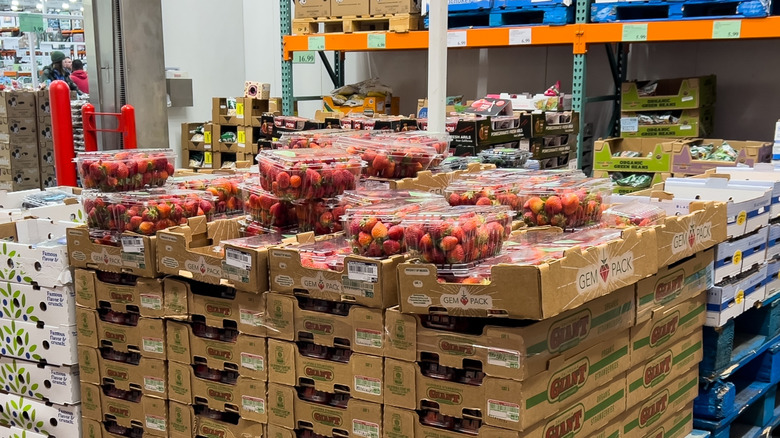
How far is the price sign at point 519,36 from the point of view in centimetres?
578

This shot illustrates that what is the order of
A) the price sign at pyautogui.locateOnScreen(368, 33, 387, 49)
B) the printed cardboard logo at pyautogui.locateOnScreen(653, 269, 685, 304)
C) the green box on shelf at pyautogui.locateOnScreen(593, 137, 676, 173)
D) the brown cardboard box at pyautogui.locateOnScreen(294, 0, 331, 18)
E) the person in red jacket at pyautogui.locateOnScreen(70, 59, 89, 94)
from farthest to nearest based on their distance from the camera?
the person in red jacket at pyautogui.locateOnScreen(70, 59, 89, 94)
the brown cardboard box at pyautogui.locateOnScreen(294, 0, 331, 18)
the price sign at pyautogui.locateOnScreen(368, 33, 387, 49)
the green box on shelf at pyautogui.locateOnScreen(593, 137, 676, 173)
the printed cardboard logo at pyautogui.locateOnScreen(653, 269, 685, 304)

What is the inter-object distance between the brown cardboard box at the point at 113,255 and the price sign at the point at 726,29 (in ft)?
12.7

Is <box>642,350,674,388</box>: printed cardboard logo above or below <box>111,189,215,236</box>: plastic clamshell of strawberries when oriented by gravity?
below

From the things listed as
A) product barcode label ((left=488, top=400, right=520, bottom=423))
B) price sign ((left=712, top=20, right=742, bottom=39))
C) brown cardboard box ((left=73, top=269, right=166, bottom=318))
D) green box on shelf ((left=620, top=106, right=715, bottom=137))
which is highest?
price sign ((left=712, top=20, right=742, bottom=39))

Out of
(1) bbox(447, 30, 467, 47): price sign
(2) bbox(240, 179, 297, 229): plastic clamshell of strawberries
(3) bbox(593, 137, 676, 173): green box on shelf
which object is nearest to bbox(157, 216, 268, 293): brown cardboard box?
(2) bbox(240, 179, 297, 229): plastic clamshell of strawberries

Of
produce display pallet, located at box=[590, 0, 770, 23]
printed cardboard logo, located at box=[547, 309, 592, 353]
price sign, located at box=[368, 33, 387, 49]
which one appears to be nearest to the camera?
Result: printed cardboard logo, located at box=[547, 309, 592, 353]

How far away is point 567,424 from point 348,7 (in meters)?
4.98

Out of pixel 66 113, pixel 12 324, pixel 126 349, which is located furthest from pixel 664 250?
pixel 66 113

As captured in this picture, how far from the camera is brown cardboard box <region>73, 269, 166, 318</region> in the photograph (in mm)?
2533

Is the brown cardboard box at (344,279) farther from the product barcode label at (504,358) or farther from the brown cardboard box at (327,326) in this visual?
the product barcode label at (504,358)

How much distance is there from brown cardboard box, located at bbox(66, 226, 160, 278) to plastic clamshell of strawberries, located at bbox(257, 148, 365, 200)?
41cm

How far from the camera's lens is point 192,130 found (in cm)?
808

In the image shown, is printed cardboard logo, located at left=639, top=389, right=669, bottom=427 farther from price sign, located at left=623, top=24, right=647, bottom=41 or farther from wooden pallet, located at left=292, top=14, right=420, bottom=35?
wooden pallet, located at left=292, top=14, right=420, bottom=35

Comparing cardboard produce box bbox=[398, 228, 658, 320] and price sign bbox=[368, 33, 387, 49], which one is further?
price sign bbox=[368, 33, 387, 49]
